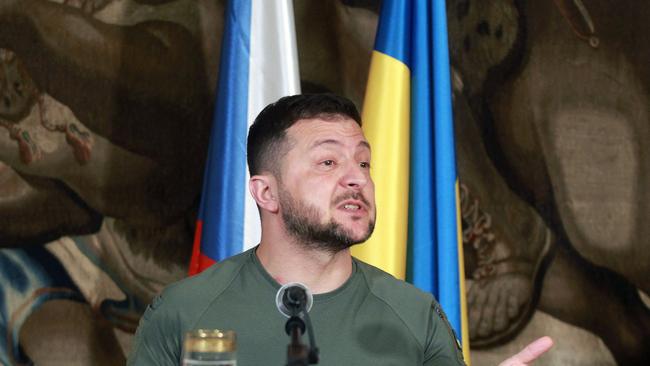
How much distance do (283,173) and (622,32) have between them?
248cm

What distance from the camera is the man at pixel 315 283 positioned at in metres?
2.31

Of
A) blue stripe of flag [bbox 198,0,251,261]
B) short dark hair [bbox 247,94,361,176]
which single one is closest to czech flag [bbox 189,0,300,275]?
blue stripe of flag [bbox 198,0,251,261]

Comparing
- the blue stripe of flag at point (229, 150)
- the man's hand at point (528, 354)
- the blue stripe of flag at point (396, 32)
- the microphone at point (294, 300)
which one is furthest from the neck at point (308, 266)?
the blue stripe of flag at point (396, 32)

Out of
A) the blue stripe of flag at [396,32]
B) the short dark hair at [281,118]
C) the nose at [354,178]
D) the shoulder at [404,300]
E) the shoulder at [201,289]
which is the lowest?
the shoulder at [404,300]

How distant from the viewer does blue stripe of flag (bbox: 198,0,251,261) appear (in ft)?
11.1

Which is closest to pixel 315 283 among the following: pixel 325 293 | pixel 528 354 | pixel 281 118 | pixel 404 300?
pixel 325 293

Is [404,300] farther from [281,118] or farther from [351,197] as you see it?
[281,118]

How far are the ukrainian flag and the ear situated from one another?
903 mm

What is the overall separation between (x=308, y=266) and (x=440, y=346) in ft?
1.40

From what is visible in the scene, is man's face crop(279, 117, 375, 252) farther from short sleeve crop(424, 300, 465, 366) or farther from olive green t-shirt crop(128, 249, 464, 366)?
short sleeve crop(424, 300, 465, 366)

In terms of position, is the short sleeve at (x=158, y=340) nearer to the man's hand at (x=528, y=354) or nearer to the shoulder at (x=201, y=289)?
the shoulder at (x=201, y=289)

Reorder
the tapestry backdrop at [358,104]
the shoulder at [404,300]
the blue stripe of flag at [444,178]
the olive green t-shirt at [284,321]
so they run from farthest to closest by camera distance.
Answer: the tapestry backdrop at [358,104] → the blue stripe of flag at [444,178] → the shoulder at [404,300] → the olive green t-shirt at [284,321]

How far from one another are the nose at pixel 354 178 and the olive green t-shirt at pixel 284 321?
0.92 ft

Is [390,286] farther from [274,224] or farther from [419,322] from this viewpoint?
[274,224]
